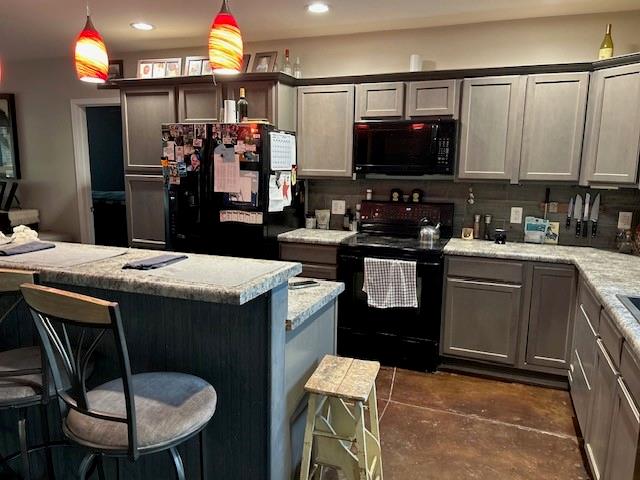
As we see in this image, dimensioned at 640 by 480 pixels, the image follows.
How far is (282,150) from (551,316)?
223cm

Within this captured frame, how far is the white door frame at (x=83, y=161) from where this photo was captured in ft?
16.1

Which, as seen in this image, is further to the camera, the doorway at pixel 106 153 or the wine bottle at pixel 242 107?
the doorway at pixel 106 153

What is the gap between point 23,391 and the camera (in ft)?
4.85

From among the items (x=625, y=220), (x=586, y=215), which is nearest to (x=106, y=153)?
(x=586, y=215)

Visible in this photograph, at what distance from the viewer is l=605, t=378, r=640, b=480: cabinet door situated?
1523mm

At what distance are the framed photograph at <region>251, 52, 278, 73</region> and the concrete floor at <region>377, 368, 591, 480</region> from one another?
259 cm

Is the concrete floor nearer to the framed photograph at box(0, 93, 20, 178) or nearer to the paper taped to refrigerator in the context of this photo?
the paper taped to refrigerator

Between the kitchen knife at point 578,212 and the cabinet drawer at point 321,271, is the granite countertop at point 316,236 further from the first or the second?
the kitchen knife at point 578,212

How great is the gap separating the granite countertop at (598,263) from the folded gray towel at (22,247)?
91.9 inches

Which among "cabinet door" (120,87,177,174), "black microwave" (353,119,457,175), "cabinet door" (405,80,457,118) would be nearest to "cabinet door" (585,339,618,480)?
"black microwave" (353,119,457,175)

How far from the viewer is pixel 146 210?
4.08 metres

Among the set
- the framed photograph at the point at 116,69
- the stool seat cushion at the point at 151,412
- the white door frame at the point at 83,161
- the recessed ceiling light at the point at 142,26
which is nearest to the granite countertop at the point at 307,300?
the stool seat cushion at the point at 151,412

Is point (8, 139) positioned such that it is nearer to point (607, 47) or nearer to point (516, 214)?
point (516, 214)

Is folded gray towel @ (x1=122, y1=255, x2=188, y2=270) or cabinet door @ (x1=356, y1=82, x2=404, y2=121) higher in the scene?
cabinet door @ (x1=356, y1=82, x2=404, y2=121)
